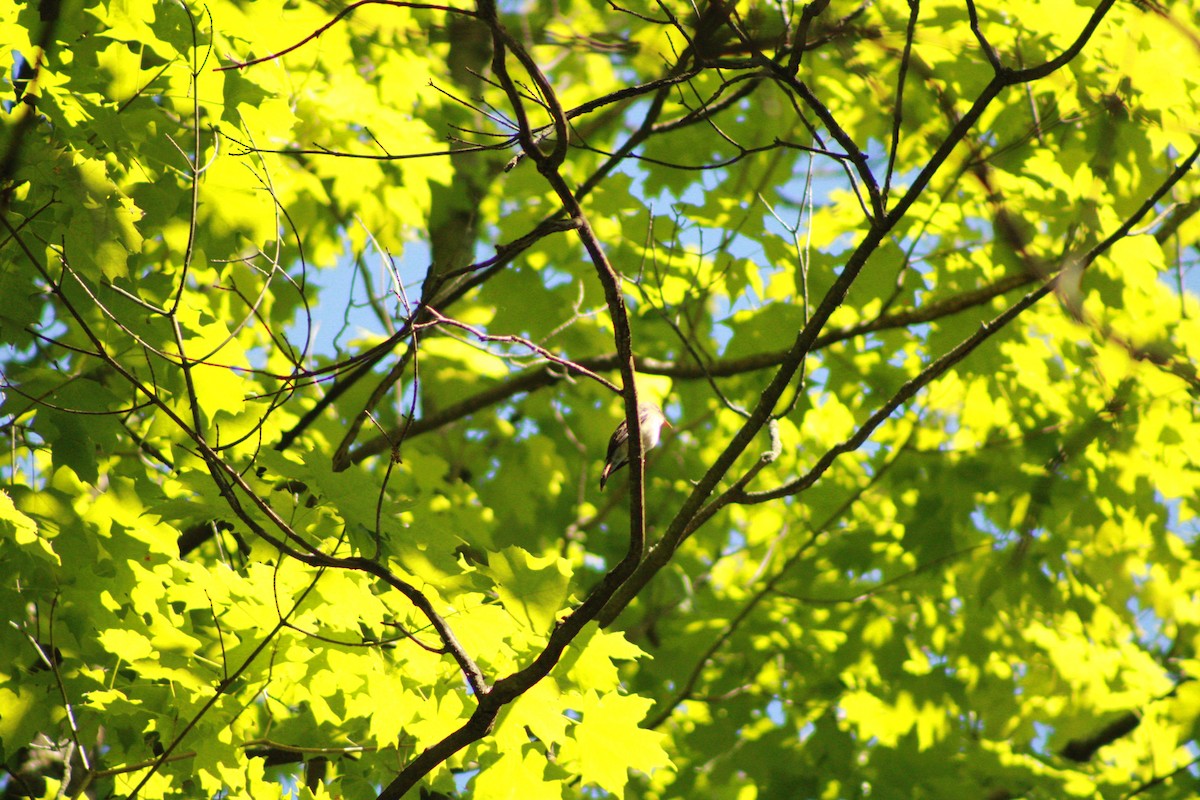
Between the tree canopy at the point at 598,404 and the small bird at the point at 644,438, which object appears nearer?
the tree canopy at the point at 598,404

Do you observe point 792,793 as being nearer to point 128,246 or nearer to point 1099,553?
point 1099,553

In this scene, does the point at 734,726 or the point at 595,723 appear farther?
the point at 734,726

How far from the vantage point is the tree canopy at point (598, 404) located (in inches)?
83.1

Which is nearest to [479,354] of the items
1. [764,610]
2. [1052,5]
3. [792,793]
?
[764,610]

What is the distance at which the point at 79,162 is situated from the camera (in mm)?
2115

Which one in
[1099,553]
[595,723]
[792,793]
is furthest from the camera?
[1099,553]

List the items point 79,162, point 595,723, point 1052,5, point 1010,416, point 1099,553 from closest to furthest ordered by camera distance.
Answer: point 79,162 → point 595,723 → point 1052,5 → point 1010,416 → point 1099,553

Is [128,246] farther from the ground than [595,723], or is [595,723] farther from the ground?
[128,246]

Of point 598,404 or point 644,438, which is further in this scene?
point 598,404

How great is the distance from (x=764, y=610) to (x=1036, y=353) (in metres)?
1.61

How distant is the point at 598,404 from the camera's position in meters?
5.02

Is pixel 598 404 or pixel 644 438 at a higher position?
pixel 598 404

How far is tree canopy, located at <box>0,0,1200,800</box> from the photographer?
6.93ft

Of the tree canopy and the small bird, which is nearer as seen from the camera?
the tree canopy
